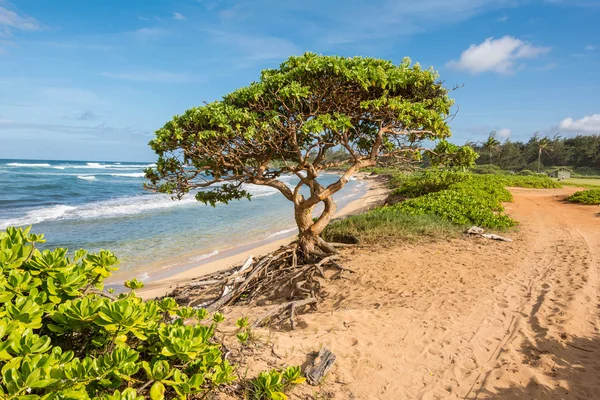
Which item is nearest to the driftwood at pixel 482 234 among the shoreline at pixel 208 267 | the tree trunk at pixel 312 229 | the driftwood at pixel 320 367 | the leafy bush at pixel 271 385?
the tree trunk at pixel 312 229

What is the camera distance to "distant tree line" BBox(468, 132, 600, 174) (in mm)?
54219

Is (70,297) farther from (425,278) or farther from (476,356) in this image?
(425,278)

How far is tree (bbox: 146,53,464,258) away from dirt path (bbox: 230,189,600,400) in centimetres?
259

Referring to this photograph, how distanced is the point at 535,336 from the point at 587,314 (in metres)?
1.36

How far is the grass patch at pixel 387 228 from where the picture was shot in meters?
10.6

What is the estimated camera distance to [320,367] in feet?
13.4

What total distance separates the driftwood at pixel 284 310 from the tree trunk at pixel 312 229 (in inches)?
83.6

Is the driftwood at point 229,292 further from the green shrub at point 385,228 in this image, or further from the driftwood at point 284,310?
the green shrub at point 385,228

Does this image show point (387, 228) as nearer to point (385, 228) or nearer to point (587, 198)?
point (385, 228)

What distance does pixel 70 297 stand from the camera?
2406 mm

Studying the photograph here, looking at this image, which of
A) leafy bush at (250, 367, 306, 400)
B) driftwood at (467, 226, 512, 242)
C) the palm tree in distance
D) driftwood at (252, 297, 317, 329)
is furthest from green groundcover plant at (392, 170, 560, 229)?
the palm tree in distance

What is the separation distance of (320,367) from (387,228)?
725 cm

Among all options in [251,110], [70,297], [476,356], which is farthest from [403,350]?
[251,110]

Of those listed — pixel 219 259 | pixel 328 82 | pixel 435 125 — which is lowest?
pixel 219 259
